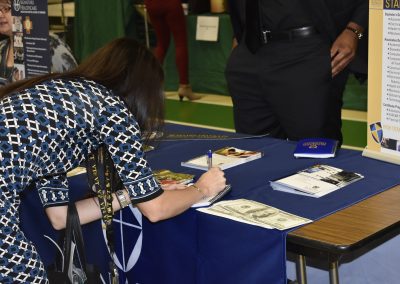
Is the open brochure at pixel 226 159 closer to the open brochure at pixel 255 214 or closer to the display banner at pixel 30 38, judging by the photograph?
the open brochure at pixel 255 214

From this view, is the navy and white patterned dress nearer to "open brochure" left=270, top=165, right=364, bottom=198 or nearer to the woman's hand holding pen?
the woman's hand holding pen

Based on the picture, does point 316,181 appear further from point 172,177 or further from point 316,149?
point 172,177

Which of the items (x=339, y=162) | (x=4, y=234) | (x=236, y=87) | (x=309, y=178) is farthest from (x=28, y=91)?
(x=236, y=87)

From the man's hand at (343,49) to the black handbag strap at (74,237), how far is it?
1.29m

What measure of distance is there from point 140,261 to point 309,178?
0.53 m

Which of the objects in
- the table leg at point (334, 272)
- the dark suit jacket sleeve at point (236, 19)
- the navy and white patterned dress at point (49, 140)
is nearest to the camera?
the navy and white patterned dress at point (49, 140)

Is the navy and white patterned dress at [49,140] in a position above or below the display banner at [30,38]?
below

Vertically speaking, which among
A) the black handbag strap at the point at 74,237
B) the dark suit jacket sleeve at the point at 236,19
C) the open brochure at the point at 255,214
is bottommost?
Result: the black handbag strap at the point at 74,237

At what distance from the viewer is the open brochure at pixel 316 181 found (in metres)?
2.04

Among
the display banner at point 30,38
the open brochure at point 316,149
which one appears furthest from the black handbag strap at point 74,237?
the display banner at point 30,38

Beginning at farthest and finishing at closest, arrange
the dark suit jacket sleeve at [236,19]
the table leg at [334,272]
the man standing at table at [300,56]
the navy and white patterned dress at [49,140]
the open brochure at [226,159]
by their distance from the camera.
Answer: the dark suit jacket sleeve at [236,19], the man standing at table at [300,56], the open brochure at [226,159], the table leg at [334,272], the navy and white patterned dress at [49,140]

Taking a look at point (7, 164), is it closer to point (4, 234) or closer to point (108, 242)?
point (4, 234)

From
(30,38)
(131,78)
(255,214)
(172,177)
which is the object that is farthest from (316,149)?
(30,38)

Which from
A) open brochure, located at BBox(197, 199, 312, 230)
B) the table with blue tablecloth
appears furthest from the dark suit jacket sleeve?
open brochure, located at BBox(197, 199, 312, 230)
